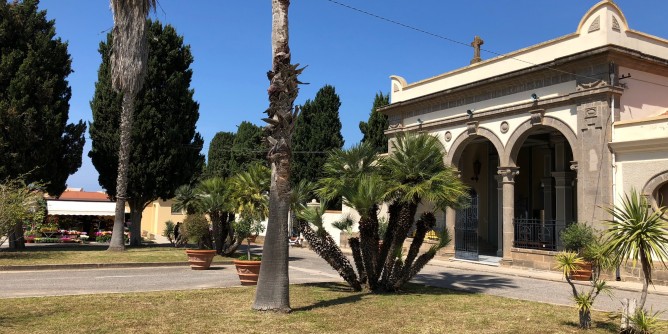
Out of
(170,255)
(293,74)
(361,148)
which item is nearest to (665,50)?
(361,148)

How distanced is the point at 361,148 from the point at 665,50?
1410cm

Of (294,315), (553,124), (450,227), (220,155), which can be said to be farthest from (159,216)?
(294,315)

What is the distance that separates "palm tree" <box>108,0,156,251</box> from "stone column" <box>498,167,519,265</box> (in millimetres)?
16328

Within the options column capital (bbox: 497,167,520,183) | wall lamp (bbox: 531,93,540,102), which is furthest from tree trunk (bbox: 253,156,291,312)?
column capital (bbox: 497,167,520,183)

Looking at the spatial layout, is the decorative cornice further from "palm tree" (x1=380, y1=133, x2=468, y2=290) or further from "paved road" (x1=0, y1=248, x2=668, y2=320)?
"palm tree" (x1=380, y1=133, x2=468, y2=290)

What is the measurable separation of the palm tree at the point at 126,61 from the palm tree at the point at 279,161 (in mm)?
15203

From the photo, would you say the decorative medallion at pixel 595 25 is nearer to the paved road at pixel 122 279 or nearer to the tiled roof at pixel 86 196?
the paved road at pixel 122 279

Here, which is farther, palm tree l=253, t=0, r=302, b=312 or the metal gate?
the metal gate

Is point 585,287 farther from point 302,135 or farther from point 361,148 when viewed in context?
point 302,135

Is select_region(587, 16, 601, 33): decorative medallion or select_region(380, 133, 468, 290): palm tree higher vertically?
select_region(587, 16, 601, 33): decorative medallion

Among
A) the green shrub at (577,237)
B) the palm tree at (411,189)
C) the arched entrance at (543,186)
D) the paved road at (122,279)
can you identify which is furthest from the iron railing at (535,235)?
the palm tree at (411,189)

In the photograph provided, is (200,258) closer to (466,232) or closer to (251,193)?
(251,193)

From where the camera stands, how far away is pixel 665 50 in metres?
19.4

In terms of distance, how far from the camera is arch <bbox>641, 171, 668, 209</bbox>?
15805 millimetres
